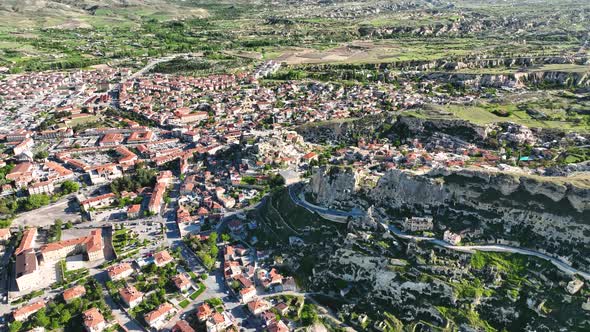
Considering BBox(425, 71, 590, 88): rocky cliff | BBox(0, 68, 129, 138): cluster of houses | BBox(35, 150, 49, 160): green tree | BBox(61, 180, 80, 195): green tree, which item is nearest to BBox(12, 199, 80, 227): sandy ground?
BBox(61, 180, 80, 195): green tree

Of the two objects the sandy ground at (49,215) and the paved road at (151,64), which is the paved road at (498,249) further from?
the paved road at (151,64)

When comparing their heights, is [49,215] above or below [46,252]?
below

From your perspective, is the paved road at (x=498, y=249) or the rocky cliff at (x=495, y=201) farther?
the rocky cliff at (x=495, y=201)

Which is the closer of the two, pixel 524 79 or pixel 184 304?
pixel 184 304

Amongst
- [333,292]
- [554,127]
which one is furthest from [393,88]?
[333,292]

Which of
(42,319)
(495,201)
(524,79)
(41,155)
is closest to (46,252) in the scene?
(42,319)

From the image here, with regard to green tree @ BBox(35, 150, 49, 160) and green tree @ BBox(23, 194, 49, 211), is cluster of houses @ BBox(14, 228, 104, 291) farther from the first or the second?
green tree @ BBox(35, 150, 49, 160)

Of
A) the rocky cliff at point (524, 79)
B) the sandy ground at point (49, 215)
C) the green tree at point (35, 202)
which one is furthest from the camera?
the rocky cliff at point (524, 79)

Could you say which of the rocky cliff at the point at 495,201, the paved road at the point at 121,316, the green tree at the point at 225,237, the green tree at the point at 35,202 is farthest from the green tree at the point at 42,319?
the rocky cliff at the point at 495,201

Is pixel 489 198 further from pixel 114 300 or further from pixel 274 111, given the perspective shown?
pixel 274 111

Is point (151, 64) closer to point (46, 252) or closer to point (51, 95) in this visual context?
point (51, 95)

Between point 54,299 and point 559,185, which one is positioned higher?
point 559,185
